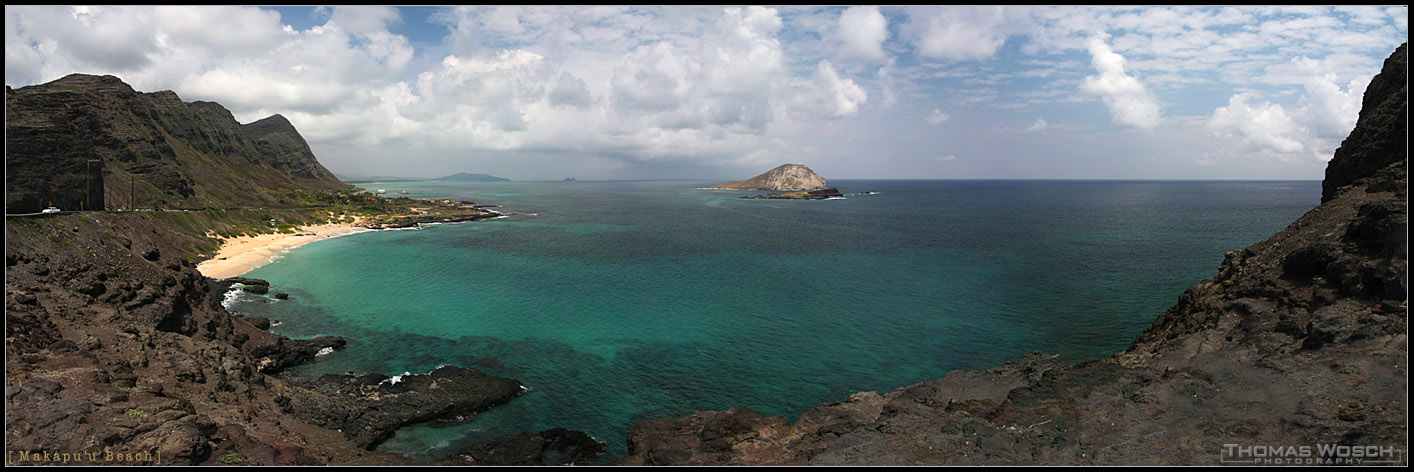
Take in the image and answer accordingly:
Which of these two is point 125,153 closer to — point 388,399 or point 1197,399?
point 388,399

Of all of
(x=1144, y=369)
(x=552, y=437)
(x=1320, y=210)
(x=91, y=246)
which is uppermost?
(x=1320, y=210)

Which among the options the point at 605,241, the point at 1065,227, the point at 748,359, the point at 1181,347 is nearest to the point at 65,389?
the point at 748,359

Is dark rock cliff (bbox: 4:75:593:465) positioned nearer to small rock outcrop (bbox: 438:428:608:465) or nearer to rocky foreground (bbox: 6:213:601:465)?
rocky foreground (bbox: 6:213:601:465)

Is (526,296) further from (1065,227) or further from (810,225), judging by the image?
(1065,227)

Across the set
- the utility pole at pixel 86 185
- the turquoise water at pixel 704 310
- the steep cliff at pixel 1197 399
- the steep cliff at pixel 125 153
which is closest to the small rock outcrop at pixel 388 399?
the turquoise water at pixel 704 310

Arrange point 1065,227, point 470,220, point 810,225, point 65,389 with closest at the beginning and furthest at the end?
point 65,389
point 1065,227
point 810,225
point 470,220

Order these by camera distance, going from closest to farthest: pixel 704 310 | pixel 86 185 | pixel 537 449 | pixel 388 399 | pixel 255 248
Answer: pixel 537 449 → pixel 388 399 → pixel 86 185 → pixel 704 310 → pixel 255 248

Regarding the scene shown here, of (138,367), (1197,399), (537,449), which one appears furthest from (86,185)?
(1197,399)

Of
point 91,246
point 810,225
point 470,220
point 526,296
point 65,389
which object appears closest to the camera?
point 65,389
